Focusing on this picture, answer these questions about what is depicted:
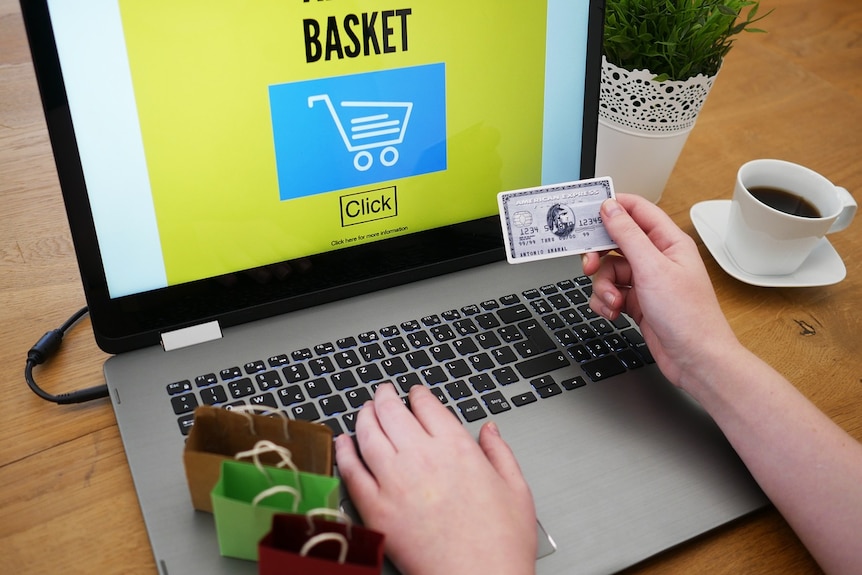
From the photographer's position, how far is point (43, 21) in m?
0.55

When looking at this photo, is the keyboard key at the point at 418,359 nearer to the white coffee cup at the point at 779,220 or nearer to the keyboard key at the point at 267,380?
the keyboard key at the point at 267,380

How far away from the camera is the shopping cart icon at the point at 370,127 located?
0.68 meters

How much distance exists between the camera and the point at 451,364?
0.68 m

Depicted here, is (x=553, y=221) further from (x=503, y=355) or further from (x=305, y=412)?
(x=305, y=412)

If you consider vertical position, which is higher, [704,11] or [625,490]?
[704,11]

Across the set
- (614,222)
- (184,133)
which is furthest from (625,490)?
(184,133)

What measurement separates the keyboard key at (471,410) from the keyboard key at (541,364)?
0.19ft

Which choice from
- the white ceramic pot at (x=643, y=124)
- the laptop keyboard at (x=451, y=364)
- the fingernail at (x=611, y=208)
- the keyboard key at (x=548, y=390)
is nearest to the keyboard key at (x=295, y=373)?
the laptop keyboard at (x=451, y=364)

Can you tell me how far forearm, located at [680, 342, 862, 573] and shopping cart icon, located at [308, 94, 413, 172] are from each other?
340 millimetres

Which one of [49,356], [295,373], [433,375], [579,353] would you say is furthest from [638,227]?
[49,356]

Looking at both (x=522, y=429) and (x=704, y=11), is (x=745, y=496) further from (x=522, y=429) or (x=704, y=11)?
(x=704, y=11)

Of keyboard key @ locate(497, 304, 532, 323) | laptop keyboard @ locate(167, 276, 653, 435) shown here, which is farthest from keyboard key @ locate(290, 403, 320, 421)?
keyboard key @ locate(497, 304, 532, 323)

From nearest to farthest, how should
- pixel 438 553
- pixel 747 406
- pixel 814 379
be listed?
pixel 438 553
pixel 747 406
pixel 814 379

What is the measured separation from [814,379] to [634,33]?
0.40 meters
